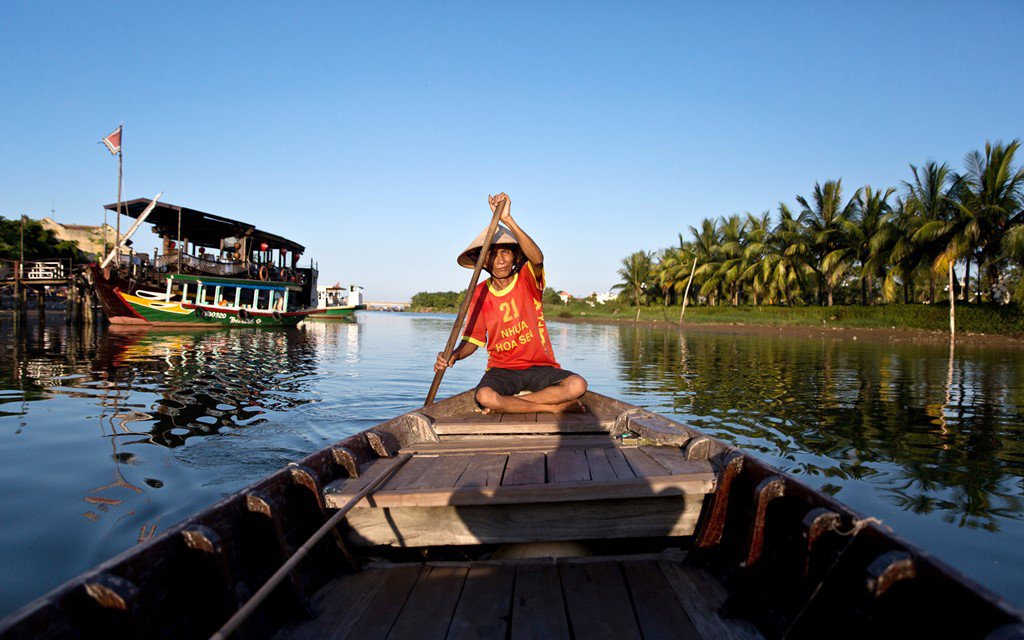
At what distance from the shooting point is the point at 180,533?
162 cm

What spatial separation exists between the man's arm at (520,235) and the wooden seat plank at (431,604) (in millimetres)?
2563

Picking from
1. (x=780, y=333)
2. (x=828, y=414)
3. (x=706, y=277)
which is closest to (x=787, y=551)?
(x=828, y=414)

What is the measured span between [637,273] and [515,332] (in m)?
46.0

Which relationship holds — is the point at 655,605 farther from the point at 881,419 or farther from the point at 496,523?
the point at 881,419

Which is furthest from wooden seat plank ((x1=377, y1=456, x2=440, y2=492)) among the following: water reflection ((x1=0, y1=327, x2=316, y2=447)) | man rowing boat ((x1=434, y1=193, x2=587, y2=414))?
water reflection ((x1=0, y1=327, x2=316, y2=447))

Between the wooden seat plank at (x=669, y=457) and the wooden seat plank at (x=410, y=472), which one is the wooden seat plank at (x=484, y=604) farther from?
the wooden seat plank at (x=669, y=457)

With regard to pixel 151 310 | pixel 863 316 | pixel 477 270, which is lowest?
pixel 151 310

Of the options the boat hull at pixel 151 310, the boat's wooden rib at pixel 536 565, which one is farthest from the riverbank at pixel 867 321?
Answer: the boat hull at pixel 151 310

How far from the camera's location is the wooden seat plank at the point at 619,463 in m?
2.46

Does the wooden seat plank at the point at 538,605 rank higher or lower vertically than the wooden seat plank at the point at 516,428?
lower

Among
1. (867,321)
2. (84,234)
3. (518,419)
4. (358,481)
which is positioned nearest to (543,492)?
(358,481)

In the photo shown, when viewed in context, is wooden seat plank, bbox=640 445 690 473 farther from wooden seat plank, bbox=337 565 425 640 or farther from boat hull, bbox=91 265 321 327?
boat hull, bbox=91 265 321 327

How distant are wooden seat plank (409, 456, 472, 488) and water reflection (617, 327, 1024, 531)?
119 inches

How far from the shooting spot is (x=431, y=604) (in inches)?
78.4
